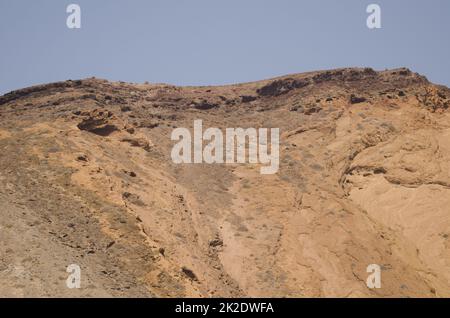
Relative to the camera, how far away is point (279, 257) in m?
Result: 21.2

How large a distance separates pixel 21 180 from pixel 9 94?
12671mm

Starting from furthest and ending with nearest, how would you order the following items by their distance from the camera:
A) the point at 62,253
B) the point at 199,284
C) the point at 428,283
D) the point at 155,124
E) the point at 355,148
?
the point at 155,124, the point at 355,148, the point at 428,283, the point at 199,284, the point at 62,253

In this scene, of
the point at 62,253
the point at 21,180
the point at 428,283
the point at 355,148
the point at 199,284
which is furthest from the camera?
the point at 355,148

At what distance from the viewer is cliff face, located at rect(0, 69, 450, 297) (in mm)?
17656

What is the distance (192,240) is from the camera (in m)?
21.1

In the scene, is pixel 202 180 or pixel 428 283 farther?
pixel 202 180

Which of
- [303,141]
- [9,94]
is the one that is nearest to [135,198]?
[303,141]

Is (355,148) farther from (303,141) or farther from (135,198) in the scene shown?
(135,198)

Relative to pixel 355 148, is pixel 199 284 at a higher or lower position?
lower

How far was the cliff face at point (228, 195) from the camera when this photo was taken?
17.7 m

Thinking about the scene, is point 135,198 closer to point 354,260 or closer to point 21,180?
point 21,180

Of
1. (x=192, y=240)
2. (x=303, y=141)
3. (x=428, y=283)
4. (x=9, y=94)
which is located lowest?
(x=428, y=283)

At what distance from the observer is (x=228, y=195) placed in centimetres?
2530

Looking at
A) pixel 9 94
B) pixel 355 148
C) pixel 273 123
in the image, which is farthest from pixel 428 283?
pixel 9 94
